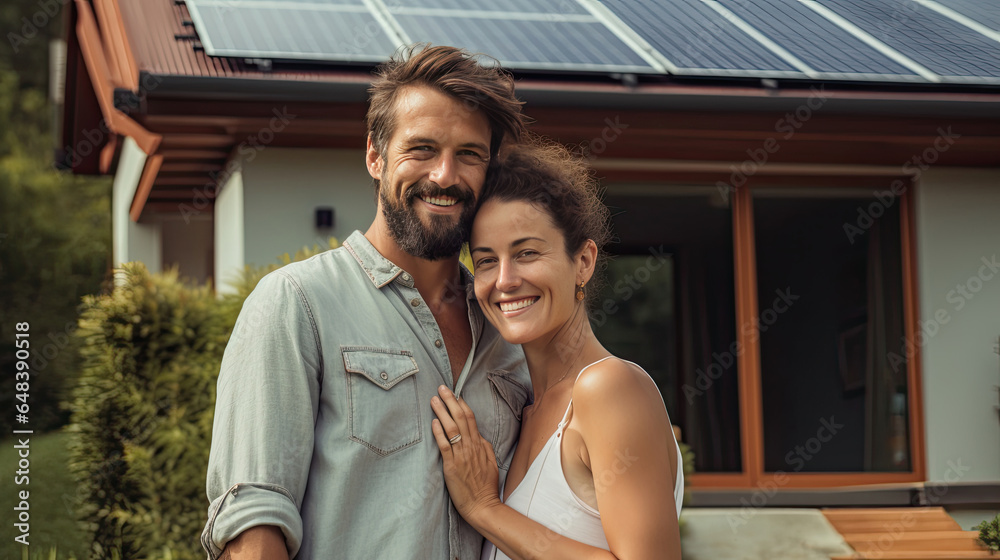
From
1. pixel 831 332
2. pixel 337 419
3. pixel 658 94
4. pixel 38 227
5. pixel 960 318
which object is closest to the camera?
pixel 337 419

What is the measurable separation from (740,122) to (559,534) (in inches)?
168

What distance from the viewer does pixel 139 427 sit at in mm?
5074

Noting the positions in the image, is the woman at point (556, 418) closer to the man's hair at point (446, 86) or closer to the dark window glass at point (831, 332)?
the man's hair at point (446, 86)

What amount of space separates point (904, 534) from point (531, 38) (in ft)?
13.9

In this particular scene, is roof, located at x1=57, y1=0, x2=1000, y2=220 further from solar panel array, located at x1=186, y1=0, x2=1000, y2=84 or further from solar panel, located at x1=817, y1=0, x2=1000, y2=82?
solar panel, located at x1=817, y1=0, x2=1000, y2=82

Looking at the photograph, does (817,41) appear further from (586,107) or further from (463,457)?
(463,457)

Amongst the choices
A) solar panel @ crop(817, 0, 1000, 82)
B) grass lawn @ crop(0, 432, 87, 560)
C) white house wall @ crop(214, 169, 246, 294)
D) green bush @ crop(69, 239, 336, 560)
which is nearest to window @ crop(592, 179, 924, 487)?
solar panel @ crop(817, 0, 1000, 82)

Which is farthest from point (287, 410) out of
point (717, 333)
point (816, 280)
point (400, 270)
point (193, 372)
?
point (816, 280)

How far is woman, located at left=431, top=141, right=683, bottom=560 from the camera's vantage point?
229 cm

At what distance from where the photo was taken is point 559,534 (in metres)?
2.39

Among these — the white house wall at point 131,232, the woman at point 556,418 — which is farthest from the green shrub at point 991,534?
the white house wall at point 131,232

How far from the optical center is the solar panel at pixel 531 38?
231 inches

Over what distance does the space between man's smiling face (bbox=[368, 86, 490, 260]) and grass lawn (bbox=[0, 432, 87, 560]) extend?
362cm

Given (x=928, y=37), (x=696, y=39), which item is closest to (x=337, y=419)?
(x=696, y=39)
